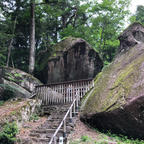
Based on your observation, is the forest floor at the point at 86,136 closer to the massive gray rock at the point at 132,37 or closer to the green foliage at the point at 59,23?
the massive gray rock at the point at 132,37

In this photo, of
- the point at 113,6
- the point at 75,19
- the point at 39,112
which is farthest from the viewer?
the point at 75,19

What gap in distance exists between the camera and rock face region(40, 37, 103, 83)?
1509cm

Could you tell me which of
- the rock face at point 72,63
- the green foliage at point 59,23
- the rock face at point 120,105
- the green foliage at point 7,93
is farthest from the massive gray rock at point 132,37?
the green foliage at point 7,93

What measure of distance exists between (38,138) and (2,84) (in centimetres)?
658

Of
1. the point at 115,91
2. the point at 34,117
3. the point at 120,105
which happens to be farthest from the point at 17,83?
the point at 120,105

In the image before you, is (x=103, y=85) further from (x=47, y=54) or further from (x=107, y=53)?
(x=107, y=53)

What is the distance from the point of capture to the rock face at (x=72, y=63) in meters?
15.1

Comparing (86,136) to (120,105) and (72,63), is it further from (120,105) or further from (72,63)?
(72,63)

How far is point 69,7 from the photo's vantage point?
2167 cm

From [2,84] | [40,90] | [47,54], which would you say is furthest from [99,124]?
[47,54]

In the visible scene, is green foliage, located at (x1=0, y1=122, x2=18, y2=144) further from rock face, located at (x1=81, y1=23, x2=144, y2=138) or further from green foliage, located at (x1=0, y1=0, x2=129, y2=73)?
Answer: green foliage, located at (x1=0, y1=0, x2=129, y2=73)

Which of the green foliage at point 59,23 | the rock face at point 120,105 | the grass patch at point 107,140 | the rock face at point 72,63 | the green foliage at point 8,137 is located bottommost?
the grass patch at point 107,140

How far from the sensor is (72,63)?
50.2 ft

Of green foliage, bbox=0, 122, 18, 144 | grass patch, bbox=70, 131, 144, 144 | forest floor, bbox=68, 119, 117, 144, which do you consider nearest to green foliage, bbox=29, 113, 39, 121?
forest floor, bbox=68, 119, 117, 144
